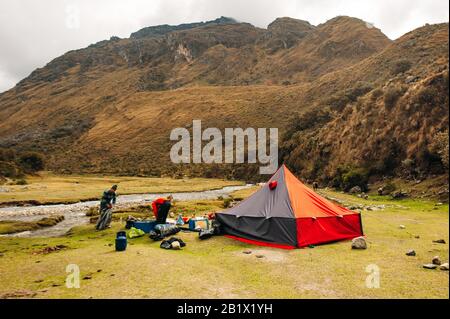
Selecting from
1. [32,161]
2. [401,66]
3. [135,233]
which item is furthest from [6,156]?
[401,66]

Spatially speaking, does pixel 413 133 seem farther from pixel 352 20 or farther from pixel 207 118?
pixel 352 20

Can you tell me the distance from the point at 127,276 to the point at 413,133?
31.1 meters

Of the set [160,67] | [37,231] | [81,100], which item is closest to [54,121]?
[81,100]

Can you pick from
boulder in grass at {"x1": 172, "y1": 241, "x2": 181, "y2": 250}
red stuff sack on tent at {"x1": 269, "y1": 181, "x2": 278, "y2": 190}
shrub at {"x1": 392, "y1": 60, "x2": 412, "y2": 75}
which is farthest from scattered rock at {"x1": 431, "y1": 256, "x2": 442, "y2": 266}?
shrub at {"x1": 392, "y1": 60, "x2": 412, "y2": 75}

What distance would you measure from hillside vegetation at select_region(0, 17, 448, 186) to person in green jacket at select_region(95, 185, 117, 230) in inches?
700

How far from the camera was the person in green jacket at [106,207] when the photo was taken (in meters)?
20.7

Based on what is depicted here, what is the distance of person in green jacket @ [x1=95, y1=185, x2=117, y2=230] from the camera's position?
67.8 ft

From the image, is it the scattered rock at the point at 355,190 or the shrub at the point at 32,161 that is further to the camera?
the shrub at the point at 32,161

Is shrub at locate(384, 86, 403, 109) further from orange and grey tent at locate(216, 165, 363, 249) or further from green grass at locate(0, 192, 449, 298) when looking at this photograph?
orange and grey tent at locate(216, 165, 363, 249)

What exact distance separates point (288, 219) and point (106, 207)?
11333 millimetres

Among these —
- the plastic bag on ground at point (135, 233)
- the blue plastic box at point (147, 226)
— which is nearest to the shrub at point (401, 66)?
the blue plastic box at point (147, 226)

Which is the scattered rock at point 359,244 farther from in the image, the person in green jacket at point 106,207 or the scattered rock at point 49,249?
the person in green jacket at point 106,207

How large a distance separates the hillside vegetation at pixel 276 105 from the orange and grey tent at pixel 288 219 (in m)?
8.68

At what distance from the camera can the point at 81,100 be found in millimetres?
163500
